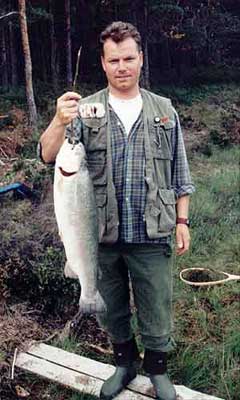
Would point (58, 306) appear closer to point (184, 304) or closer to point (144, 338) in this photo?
point (184, 304)

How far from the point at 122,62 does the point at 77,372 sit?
1.78 meters

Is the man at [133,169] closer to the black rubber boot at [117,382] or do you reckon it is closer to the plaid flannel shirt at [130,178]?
the plaid flannel shirt at [130,178]

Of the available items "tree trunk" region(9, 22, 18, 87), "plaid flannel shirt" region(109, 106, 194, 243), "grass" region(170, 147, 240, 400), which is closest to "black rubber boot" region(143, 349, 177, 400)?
"grass" region(170, 147, 240, 400)

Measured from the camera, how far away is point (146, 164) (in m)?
2.48

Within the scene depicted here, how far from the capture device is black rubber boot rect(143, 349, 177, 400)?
111 inches

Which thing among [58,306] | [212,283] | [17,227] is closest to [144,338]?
[58,306]

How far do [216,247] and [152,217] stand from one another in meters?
2.89

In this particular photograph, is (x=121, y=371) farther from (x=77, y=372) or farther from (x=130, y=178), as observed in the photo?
(x=130, y=178)

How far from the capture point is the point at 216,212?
6.12 metres

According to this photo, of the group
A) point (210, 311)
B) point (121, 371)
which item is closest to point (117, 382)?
point (121, 371)

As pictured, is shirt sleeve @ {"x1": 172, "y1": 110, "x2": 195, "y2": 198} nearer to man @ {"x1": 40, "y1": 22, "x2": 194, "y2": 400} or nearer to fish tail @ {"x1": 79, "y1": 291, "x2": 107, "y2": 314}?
man @ {"x1": 40, "y1": 22, "x2": 194, "y2": 400}

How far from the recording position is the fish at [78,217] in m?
2.15

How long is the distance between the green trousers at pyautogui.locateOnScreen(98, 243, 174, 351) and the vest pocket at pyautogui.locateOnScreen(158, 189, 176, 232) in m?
0.11

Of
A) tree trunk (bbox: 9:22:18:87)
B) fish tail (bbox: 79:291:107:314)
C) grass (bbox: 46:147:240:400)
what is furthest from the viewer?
tree trunk (bbox: 9:22:18:87)
